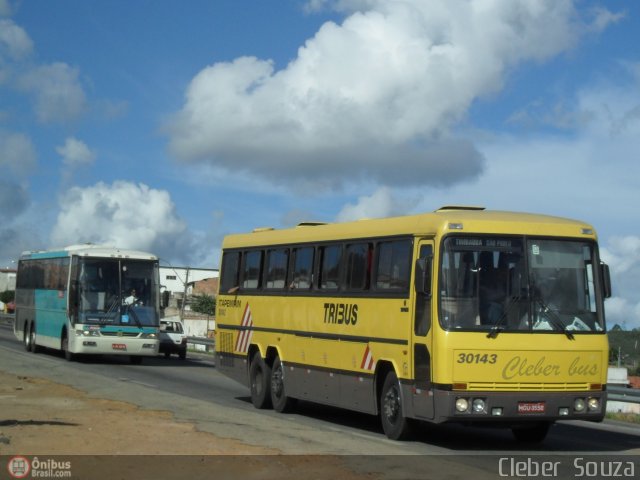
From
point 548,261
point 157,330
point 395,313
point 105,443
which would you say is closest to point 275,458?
point 105,443

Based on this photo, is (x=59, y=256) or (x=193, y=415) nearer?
(x=193, y=415)

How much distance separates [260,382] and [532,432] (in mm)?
6304

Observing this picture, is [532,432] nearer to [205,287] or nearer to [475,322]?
[475,322]

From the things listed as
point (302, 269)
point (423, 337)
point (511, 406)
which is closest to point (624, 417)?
point (302, 269)

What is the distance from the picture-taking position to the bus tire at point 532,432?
600 inches

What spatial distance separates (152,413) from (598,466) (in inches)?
296

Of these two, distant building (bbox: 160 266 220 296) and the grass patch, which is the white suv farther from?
distant building (bbox: 160 266 220 296)

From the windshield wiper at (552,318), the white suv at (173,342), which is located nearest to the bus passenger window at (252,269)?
the windshield wiper at (552,318)

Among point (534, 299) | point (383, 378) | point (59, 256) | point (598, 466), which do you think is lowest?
point (598, 466)

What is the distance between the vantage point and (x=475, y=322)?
45.7 feet

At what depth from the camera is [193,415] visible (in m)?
17.4

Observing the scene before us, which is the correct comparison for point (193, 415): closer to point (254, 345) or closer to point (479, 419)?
point (254, 345)

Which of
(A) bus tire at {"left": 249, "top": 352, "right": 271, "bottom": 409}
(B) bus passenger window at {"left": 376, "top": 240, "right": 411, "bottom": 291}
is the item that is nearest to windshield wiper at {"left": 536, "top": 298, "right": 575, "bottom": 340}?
(B) bus passenger window at {"left": 376, "top": 240, "right": 411, "bottom": 291}

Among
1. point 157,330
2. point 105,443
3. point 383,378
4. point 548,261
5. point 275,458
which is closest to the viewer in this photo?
point 275,458
